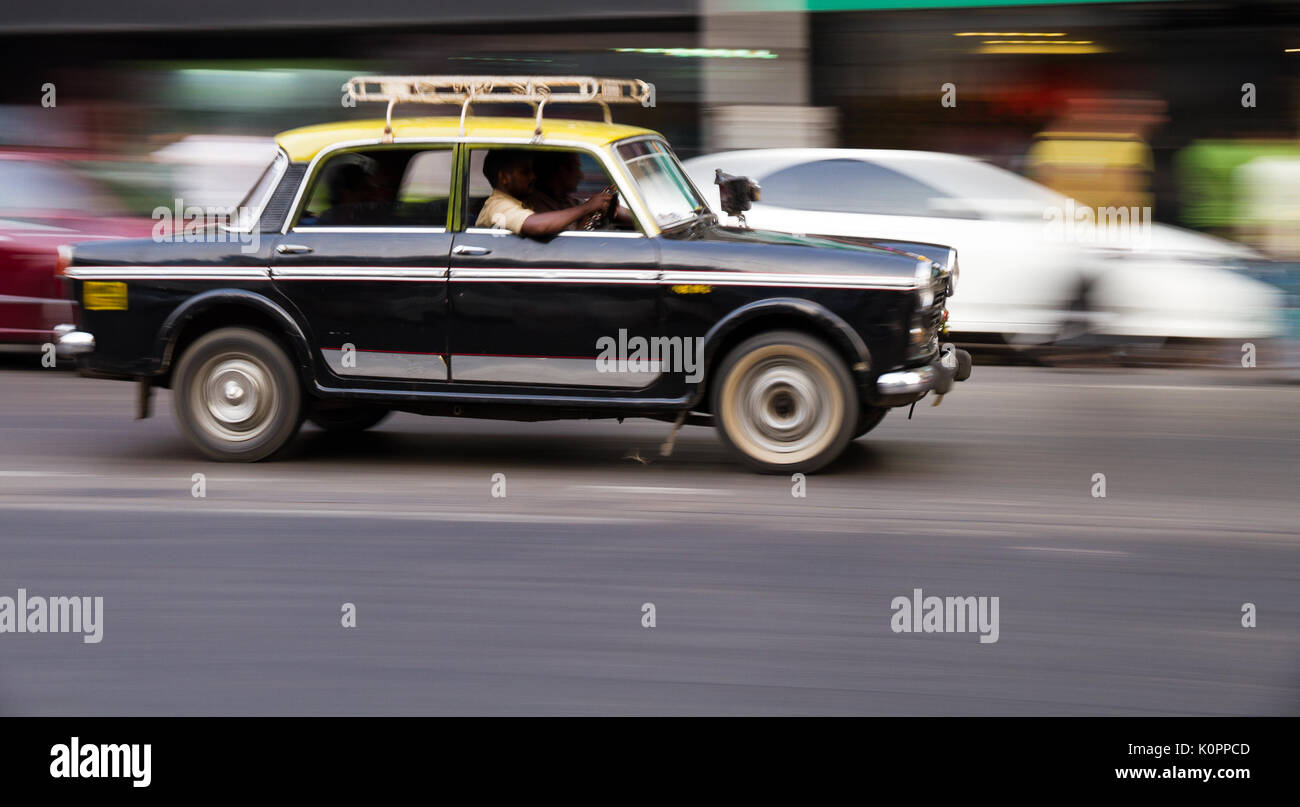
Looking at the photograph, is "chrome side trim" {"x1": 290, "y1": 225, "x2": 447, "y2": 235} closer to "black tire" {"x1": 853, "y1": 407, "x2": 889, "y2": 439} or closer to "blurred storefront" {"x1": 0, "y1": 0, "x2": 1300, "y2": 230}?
"black tire" {"x1": 853, "y1": 407, "x2": 889, "y2": 439}

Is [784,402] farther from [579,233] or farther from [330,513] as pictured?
[330,513]

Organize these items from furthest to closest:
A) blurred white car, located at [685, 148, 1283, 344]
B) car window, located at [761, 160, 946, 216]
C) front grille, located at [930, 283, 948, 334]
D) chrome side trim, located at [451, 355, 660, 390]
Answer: car window, located at [761, 160, 946, 216]
blurred white car, located at [685, 148, 1283, 344]
front grille, located at [930, 283, 948, 334]
chrome side trim, located at [451, 355, 660, 390]

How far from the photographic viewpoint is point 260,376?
26.1 feet

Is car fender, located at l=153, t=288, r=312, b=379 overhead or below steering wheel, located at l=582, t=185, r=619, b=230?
below

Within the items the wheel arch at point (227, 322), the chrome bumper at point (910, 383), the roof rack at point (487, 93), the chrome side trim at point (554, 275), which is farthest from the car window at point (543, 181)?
the chrome bumper at point (910, 383)

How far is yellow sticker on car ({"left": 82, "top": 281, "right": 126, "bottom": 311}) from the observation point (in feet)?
26.1

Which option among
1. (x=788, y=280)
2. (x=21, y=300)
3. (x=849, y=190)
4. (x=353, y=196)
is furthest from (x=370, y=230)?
(x=849, y=190)

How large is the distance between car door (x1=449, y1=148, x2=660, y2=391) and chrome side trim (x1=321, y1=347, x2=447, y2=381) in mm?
98

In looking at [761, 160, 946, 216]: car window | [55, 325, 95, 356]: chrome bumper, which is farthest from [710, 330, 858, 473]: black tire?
[761, 160, 946, 216]: car window

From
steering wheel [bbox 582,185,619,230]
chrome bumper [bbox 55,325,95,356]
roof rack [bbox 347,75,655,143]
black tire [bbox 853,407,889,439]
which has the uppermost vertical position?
roof rack [bbox 347,75,655,143]

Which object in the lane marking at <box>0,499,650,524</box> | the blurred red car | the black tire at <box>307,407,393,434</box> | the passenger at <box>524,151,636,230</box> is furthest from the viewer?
the blurred red car

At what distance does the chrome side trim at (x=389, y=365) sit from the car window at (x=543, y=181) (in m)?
0.70

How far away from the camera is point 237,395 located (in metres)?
8.00

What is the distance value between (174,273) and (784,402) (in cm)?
305
